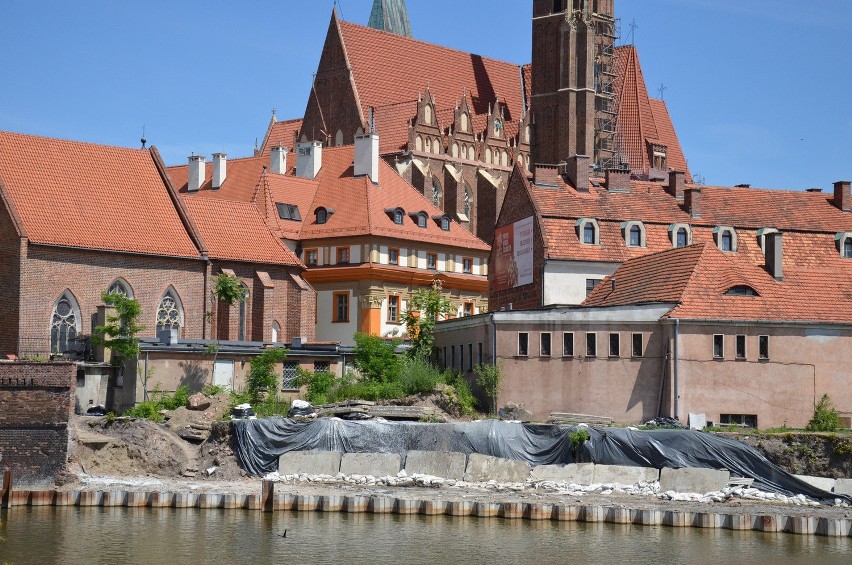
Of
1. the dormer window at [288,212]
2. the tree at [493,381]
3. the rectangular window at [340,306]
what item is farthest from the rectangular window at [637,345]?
the dormer window at [288,212]

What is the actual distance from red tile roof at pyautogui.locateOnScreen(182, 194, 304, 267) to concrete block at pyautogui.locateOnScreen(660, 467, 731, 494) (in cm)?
2906

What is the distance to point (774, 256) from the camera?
5462cm

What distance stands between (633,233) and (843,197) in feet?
38.2

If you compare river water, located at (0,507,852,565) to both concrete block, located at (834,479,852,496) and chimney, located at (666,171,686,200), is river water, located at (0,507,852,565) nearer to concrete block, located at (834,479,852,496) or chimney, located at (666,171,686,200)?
concrete block, located at (834,479,852,496)

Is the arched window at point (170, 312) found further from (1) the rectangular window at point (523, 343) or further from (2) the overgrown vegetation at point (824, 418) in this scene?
(2) the overgrown vegetation at point (824, 418)

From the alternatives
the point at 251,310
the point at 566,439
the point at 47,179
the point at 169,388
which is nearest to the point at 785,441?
the point at 566,439

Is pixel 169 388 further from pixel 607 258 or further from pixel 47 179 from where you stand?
pixel 607 258

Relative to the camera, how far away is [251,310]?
68312 millimetres

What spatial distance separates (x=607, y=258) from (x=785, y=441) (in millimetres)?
17339

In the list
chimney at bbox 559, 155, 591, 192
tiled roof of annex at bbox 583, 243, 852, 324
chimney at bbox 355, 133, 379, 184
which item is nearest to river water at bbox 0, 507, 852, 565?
tiled roof of annex at bbox 583, 243, 852, 324

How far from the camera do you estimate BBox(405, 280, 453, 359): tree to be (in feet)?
195

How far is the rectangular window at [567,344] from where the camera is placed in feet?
169

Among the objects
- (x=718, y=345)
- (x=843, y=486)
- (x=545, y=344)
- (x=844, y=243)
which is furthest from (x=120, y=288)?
(x=843, y=486)

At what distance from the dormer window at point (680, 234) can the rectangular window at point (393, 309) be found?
56.3 ft
